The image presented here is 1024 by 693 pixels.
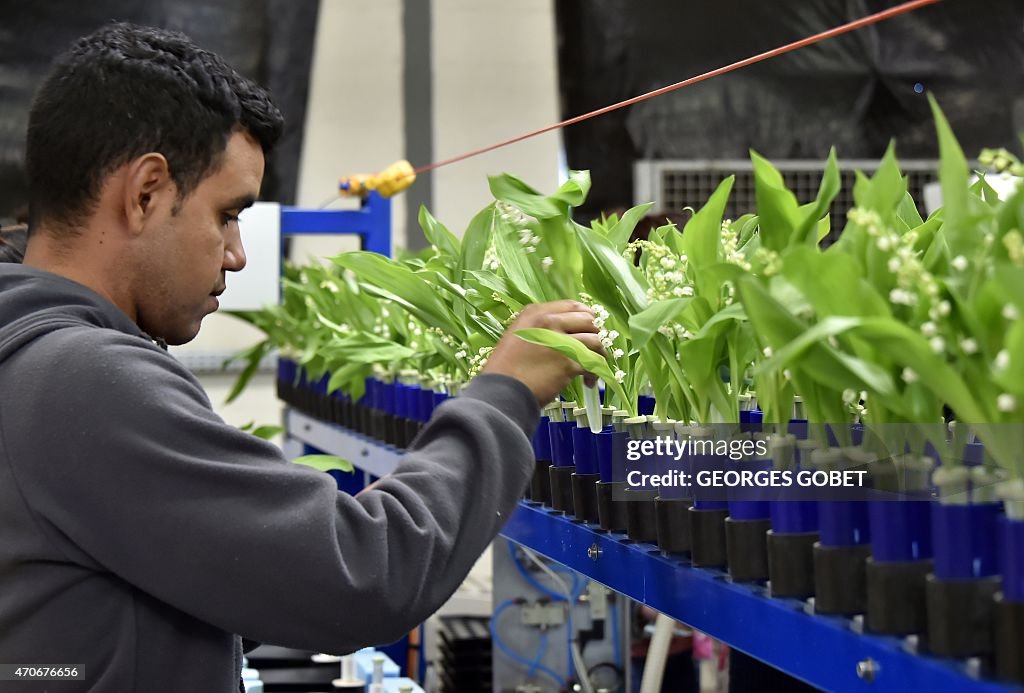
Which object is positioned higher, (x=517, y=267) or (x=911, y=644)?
(x=517, y=267)

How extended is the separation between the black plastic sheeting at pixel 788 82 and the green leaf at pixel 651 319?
3782mm

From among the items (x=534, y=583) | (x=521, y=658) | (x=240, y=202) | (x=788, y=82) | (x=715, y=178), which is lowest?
(x=521, y=658)

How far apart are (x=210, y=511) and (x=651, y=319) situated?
0.35 meters

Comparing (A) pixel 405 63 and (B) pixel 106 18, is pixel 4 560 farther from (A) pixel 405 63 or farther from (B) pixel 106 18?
(A) pixel 405 63

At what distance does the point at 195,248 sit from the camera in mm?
983

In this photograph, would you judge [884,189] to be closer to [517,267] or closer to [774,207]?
[774,207]

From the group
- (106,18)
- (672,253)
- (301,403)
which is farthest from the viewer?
(106,18)

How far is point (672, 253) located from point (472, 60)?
165 inches

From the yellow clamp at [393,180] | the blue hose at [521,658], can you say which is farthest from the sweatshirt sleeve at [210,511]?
the yellow clamp at [393,180]

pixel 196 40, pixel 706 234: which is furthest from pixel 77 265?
pixel 196 40

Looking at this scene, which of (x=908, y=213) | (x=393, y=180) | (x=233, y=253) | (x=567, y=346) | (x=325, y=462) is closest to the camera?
(x=567, y=346)

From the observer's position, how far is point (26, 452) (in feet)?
2.82

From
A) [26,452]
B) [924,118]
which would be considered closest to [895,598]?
[26,452]

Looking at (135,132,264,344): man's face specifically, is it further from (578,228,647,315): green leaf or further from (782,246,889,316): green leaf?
(782,246,889,316): green leaf
